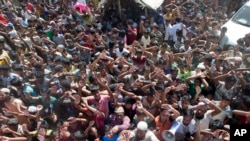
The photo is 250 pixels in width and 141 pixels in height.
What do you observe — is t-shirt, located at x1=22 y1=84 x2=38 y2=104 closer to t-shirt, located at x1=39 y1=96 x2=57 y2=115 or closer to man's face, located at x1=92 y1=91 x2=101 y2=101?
t-shirt, located at x1=39 y1=96 x2=57 y2=115

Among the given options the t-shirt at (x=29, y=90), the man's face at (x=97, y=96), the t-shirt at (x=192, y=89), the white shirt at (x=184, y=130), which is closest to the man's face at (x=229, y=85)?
the t-shirt at (x=192, y=89)

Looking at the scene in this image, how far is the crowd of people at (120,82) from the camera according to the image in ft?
19.9

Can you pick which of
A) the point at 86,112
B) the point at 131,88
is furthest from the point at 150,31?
the point at 86,112

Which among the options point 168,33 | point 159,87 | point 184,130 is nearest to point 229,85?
point 159,87

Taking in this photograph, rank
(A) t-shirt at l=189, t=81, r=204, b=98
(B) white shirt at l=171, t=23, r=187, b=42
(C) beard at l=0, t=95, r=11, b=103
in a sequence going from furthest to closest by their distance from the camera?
(B) white shirt at l=171, t=23, r=187, b=42, (A) t-shirt at l=189, t=81, r=204, b=98, (C) beard at l=0, t=95, r=11, b=103

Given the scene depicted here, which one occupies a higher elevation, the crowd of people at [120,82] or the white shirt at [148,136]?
the crowd of people at [120,82]

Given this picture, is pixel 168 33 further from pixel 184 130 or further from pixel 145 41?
pixel 184 130

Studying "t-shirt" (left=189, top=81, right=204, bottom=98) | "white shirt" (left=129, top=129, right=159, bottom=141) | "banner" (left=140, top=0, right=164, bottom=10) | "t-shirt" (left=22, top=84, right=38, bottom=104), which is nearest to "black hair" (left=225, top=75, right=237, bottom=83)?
"t-shirt" (left=189, top=81, right=204, bottom=98)

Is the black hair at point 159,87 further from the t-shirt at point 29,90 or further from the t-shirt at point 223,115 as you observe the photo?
the t-shirt at point 29,90

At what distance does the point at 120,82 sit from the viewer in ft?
24.8

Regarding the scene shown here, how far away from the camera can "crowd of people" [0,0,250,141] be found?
239 inches

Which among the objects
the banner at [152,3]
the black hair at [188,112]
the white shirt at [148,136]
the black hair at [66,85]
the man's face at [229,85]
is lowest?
the white shirt at [148,136]

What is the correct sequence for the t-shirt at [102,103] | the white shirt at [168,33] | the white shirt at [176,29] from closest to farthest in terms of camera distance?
the t-shirt at [102,103] < the white shirt at [176,29] < the white shirt at [168,33]

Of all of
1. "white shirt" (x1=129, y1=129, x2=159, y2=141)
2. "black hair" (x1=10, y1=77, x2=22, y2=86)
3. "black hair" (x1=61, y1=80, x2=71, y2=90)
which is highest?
"black hair" (x1=10, y1=77, x2=22, y2=86)
